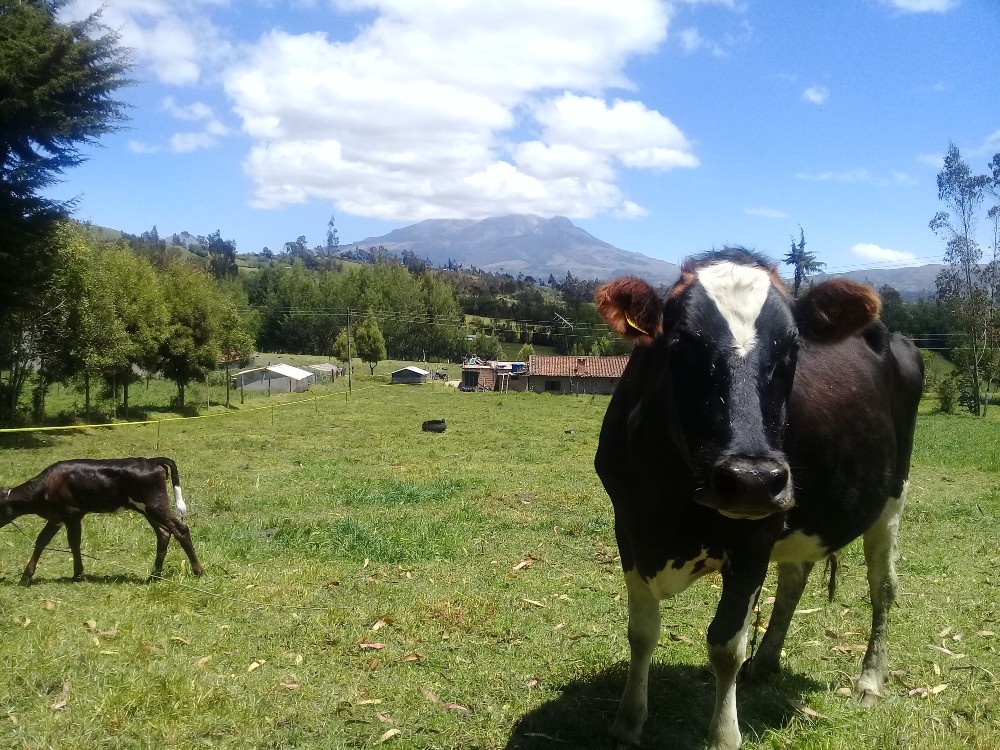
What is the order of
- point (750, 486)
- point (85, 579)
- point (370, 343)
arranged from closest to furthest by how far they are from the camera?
point (750, 486) → point (85, 579) → point (370, 343)

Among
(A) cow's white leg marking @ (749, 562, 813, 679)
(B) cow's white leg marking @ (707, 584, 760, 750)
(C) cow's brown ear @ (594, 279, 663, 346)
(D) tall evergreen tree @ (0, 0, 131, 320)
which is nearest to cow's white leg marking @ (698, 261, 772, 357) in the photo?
(C) cow's brown ear @ (594, 279, 663, 346)

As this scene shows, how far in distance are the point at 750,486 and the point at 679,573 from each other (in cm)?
131

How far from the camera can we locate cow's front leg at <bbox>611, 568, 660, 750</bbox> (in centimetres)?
466

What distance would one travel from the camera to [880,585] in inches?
226

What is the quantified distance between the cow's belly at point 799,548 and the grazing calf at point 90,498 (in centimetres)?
625

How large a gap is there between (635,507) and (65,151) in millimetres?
26335

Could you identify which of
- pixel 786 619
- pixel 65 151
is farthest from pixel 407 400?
pixel 786 619

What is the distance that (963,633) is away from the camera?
21.5 ft

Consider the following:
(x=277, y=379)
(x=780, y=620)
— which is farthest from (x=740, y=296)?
(x=277, y=379)

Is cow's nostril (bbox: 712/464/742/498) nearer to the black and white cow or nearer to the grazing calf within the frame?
the black and white cow

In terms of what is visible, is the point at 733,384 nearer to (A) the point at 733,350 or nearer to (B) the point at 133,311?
(A) the point at 733,350

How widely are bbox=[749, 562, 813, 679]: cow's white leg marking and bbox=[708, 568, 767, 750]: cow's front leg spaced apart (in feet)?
5.19

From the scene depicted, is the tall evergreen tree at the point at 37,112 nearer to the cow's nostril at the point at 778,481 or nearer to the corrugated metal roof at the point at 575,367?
the cow's nostril at the point at 778,481

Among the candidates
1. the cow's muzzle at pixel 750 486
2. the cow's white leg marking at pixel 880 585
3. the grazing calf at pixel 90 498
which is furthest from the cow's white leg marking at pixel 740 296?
the grazing calf at pixel 90 498
